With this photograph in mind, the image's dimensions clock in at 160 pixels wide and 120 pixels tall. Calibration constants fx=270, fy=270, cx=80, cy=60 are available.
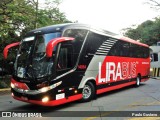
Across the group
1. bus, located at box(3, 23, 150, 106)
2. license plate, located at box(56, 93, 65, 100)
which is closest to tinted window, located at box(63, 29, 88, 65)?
bus, located at box(3, 23, 150, 106)

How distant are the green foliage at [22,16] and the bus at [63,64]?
17.9ft

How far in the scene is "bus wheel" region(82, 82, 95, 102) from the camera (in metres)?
11.3

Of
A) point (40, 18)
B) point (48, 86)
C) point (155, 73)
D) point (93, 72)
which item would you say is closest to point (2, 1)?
point (40, 18)

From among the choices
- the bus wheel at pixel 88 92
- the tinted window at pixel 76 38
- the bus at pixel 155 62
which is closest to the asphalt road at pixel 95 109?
the bus wheel at pixel 88 92

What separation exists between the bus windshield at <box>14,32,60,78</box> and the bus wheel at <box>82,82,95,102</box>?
8.23 feet

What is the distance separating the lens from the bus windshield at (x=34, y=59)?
9398 millimetres

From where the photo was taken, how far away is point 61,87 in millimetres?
9711

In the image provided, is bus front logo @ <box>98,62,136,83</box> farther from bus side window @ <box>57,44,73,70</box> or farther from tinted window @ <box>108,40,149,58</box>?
bus side window @ <box>57,44,73,70</box>

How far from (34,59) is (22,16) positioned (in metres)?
7.25

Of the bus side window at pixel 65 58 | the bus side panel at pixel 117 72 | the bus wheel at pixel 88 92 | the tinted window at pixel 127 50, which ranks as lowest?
the bus wheel at pixel 88 92

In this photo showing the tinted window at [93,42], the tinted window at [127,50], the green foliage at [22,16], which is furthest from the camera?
the green foliage at [22,16]

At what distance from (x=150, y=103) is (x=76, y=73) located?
126 inches

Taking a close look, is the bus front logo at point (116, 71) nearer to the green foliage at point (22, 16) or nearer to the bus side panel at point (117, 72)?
the bus side panel at point (117, 72)

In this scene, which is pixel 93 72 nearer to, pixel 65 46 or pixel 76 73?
pixel 76 73
